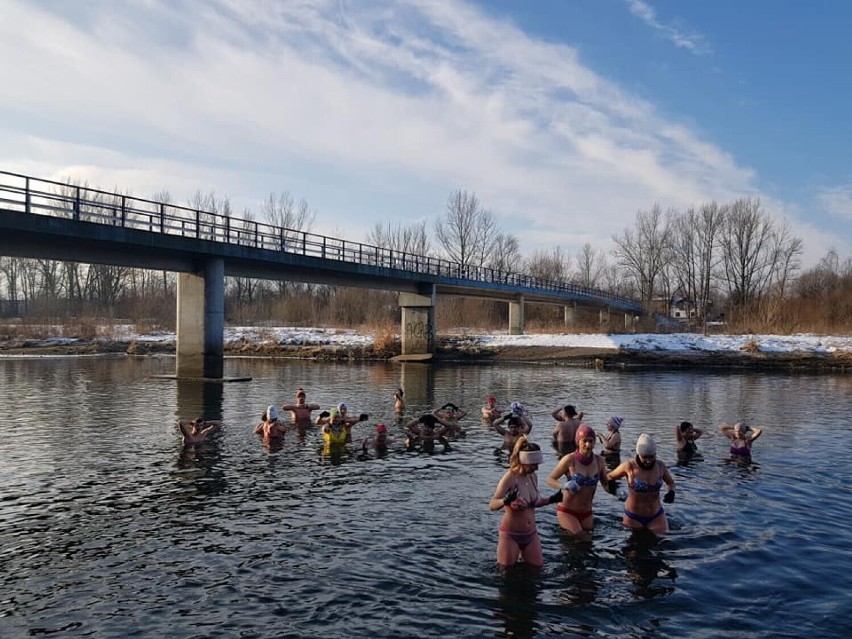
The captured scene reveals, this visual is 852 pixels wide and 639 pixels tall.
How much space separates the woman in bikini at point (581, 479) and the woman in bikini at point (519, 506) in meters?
1.22

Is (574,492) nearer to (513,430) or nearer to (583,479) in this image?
(583,479)

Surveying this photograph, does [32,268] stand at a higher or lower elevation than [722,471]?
higher

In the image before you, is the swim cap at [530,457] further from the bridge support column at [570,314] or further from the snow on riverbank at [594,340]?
the bridge support column at [570,314]

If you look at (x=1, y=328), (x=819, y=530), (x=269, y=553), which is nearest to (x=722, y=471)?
(x=819, y=530)

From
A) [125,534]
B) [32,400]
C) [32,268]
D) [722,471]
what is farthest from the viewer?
[32,268]

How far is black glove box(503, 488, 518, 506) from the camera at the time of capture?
945 centimetres

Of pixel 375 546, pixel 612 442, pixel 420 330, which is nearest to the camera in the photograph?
pixel 375 546

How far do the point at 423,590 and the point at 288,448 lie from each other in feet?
32.9

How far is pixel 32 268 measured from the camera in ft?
306

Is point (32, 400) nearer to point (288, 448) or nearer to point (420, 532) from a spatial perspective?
point (288, 448)

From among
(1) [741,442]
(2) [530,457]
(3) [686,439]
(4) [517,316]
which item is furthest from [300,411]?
(4) [517,316]

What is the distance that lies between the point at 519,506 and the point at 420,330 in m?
48.5

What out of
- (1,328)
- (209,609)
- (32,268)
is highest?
(32,268)

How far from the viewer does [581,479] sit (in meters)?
10.9
